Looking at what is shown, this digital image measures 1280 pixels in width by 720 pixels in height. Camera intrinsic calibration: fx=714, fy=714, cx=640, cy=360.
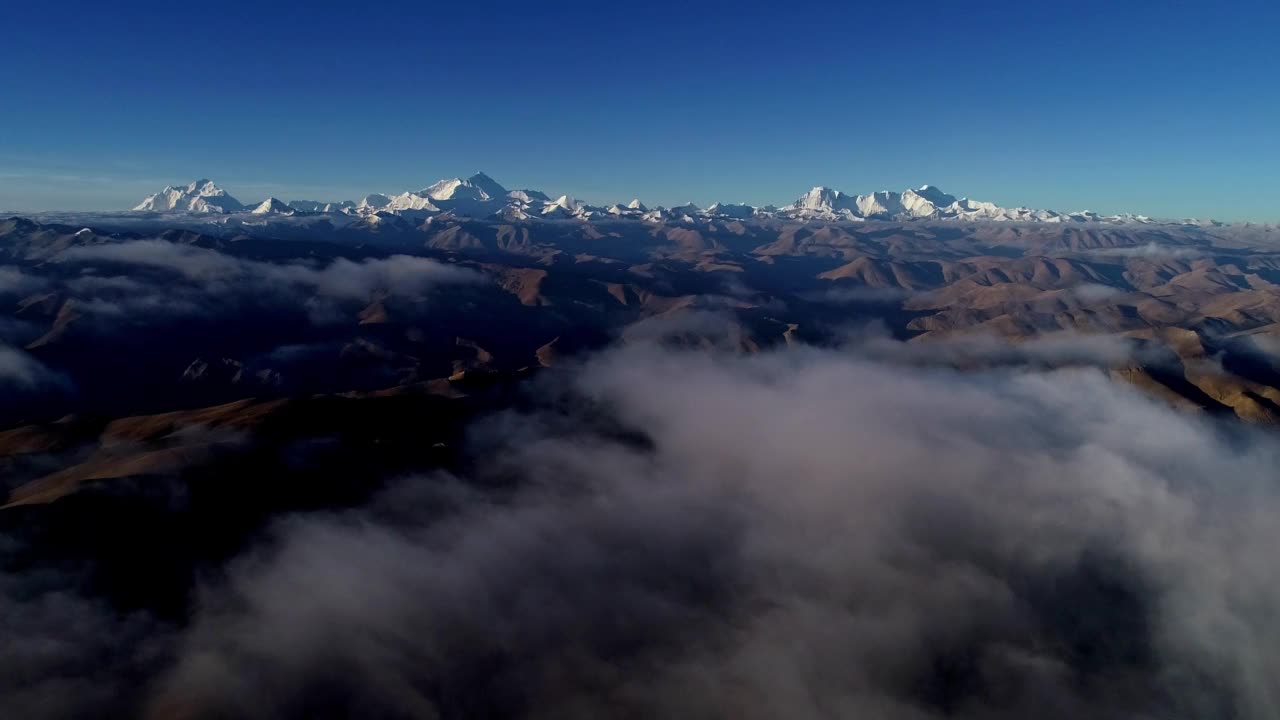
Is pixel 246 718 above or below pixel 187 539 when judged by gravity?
below

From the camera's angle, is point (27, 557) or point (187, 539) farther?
point (187, 539)

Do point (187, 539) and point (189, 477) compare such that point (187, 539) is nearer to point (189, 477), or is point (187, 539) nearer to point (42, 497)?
point (189, 477)

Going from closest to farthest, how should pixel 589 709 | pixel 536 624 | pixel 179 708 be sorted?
pixel 179 708 < pixel 589 709 < pixel 536 624

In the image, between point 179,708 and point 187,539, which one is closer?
point 179,708

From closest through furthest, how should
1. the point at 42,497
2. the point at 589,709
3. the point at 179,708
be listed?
the point at 179,708
the point at 589,709
the point at 42,497

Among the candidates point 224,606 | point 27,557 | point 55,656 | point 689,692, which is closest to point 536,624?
point 689,692

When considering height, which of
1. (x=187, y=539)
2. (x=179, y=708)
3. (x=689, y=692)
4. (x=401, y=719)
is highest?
(x=187, y=539)

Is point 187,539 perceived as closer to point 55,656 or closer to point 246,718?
point 55,656

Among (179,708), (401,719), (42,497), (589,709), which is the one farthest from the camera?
(42,497)

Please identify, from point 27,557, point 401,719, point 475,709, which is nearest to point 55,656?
point 27,557
